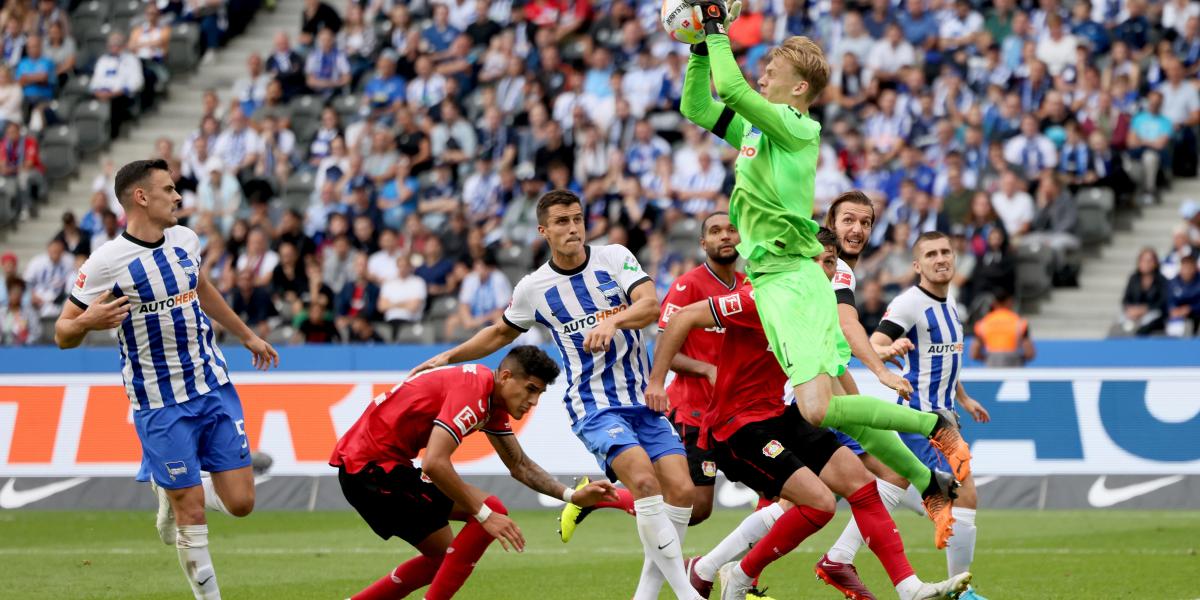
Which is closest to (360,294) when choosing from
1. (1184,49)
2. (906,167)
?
(906,167)

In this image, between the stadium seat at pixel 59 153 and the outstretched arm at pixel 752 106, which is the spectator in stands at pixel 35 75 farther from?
the outstretched arm at pixel 752 106

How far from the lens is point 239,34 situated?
28.2m

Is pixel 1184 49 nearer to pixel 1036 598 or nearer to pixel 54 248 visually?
pixel 1036 598

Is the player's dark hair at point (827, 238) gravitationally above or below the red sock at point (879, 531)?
above

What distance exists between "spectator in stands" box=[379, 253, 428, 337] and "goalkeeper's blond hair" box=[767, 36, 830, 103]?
12.4 metres

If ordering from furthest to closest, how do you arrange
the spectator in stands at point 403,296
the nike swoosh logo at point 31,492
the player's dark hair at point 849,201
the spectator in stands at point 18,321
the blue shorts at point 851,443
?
the spectator in stands at point 18,321 → the spectator in stands at point 403,296 → the nike swoosh logo at point 31,492 → the blue shorts at point 851,443 → the player's dark hair at point 849,201

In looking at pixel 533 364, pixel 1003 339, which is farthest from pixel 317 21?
pixel 533 364

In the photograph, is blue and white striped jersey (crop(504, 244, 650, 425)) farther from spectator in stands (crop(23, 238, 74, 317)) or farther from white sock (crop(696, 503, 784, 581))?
spectator in stands (crop(23, 238, 74, 317))

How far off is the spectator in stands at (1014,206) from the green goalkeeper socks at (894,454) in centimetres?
1133

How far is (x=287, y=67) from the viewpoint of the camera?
25.5m

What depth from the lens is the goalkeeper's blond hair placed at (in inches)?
314

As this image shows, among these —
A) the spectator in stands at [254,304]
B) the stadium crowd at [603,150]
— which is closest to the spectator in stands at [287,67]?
the stadium crowd at [603,150]

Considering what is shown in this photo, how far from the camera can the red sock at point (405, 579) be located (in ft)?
27.8

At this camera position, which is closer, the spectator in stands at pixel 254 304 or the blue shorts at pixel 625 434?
the blue shorts at pixel 625 434
